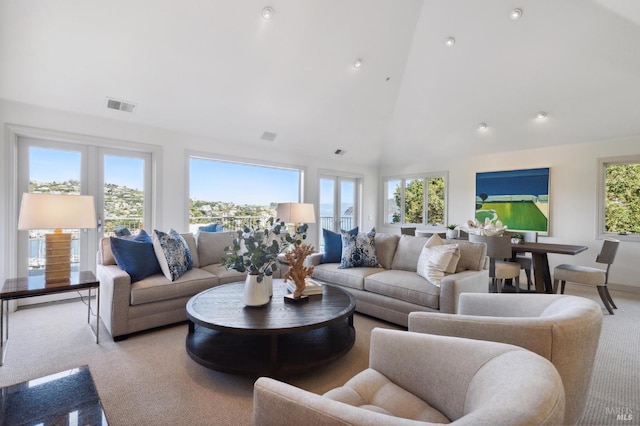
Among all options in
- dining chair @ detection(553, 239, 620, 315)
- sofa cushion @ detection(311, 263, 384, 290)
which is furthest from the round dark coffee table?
dining chair @ detection(553, 239, 620, 315)

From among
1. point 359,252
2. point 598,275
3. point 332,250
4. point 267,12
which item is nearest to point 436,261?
point 359,252

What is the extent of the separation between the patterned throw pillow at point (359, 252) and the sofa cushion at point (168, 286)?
5.18ft

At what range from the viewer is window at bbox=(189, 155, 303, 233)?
5039mm

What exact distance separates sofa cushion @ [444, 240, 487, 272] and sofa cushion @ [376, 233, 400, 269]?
0.82 metres

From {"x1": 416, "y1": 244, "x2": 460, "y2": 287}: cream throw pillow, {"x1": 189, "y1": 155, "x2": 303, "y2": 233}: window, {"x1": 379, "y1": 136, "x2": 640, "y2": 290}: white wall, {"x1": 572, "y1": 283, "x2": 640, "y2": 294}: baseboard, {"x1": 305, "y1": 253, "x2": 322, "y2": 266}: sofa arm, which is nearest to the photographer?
{"x1": 416, "y1": 244, "x2": 460, "y2": 287}: cream throw pillow

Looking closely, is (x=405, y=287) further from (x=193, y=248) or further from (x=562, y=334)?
(x=193, y=248)

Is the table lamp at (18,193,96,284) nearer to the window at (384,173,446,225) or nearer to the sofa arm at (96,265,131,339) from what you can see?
the sofa arm at (96,265,131,339)

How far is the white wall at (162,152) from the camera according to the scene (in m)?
3.42

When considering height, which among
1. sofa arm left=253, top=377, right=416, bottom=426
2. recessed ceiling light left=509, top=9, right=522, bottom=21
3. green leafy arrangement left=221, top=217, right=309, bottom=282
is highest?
recessed ceiling light left=509, top=9, right=522, bottom=21

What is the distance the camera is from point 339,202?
715 centimetres

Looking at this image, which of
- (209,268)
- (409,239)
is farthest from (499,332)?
(209,268)

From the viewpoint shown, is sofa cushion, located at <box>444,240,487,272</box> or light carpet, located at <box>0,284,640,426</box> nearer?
light carpet, located at <box>0,284,640,426</box>

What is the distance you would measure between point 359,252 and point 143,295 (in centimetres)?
237

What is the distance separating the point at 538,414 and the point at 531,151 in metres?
6.12
